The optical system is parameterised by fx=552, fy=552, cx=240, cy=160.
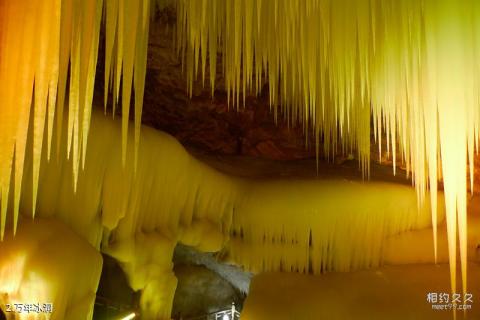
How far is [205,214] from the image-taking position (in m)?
6.08

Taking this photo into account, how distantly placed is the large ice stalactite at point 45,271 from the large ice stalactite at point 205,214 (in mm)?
382

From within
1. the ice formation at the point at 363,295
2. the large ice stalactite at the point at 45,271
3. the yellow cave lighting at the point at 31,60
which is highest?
the yellow cave lighting at the point at 31,60

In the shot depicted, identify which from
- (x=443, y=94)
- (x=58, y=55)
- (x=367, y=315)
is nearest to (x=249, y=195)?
(x=367, y=315)

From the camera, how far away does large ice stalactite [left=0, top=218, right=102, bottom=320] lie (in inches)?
151

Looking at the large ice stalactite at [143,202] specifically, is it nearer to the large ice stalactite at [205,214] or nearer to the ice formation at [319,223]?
the large ice stalactite at [205,214]

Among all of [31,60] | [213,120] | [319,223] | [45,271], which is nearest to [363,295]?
[319,223]

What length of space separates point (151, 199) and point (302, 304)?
1.88 meters

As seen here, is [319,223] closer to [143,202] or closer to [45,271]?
[143,202]

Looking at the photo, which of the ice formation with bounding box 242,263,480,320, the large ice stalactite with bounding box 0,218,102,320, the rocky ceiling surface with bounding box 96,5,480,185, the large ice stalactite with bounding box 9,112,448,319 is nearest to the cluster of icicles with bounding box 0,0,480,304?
the large ice stalactite with bounding box 0,218,102,320

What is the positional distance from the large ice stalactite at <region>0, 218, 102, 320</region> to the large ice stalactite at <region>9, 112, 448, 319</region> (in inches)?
15.0

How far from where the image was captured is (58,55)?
8.68 feet

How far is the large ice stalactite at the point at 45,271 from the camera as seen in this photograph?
151 inches

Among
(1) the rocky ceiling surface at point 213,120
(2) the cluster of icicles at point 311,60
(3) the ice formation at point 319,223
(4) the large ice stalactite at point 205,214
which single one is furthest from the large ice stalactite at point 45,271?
(1) the rocky ceiling surface at point 213,120

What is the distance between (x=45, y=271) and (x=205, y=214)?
2374 millimetres
